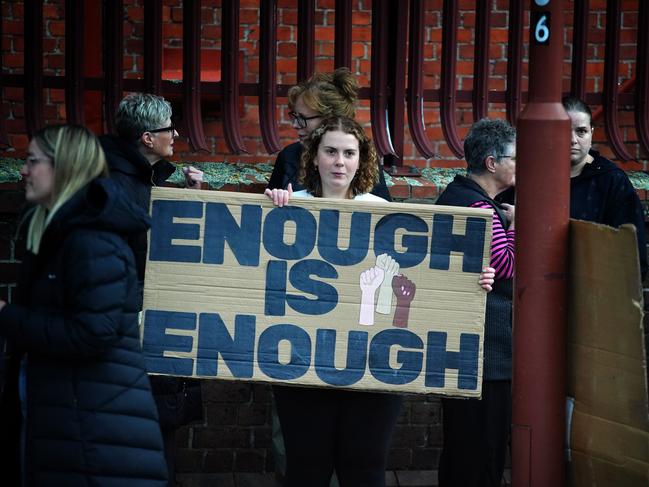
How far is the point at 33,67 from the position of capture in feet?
18.1

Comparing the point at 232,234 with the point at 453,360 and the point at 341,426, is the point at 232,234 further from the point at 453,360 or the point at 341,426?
the point at 453,360

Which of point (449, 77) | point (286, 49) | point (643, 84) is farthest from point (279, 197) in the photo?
point (286, 49)

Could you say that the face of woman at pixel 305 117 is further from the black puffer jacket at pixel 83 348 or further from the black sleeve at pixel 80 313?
the black sleeve at pixel 80 313

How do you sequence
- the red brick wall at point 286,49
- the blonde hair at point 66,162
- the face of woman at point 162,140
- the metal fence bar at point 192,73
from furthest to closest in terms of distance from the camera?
the red brick wall at point 286,49 → the metal fence bar at point 192,73 → the face of woman at point 162,140 → the blonde hair at point 66,162

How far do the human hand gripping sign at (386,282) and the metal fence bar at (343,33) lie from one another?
1.83m

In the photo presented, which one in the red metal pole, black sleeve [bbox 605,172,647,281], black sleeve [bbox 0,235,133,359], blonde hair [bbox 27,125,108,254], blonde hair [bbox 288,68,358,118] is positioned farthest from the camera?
black sleeve [bbox 605,172,647,281]

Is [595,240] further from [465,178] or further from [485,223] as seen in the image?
[465,178]

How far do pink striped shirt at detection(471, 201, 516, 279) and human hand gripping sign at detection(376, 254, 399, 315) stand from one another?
0.42 metres

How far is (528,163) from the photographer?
12.1ft

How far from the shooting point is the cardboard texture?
3.56 meters

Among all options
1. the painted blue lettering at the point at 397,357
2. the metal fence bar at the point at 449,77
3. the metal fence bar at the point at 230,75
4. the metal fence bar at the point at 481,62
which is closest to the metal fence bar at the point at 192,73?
the metal fence bar at the point at 230,75

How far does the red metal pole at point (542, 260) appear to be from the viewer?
367cm

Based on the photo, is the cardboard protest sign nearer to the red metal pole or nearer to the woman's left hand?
the woman's left hand

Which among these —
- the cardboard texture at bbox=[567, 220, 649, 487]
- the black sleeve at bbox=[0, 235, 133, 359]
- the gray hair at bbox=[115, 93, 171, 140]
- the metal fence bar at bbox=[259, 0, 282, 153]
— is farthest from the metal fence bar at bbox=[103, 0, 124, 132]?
the cardboard texture at bbox=[567, 220, 649, 487]
